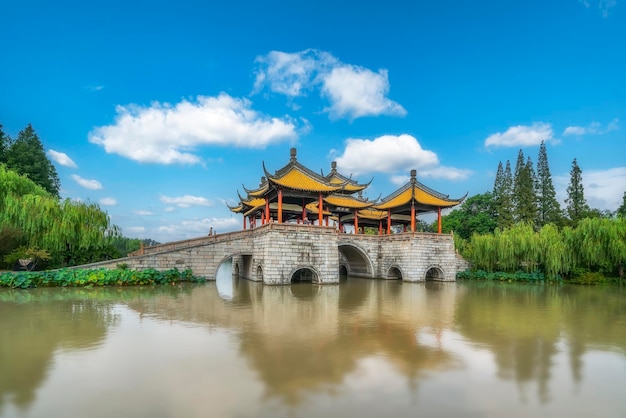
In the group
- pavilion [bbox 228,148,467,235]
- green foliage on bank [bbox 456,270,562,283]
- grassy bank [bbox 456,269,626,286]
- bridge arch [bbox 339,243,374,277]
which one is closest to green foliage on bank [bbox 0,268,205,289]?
pavilion [bbox 228,148,467,235]

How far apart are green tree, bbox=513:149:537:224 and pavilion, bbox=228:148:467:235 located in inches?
498

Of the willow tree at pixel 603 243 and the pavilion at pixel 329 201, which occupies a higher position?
the pavilion at pixel 329 201

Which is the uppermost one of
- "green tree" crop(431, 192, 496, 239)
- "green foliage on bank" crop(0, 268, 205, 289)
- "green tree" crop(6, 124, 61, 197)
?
"green tree" crop(6, 124, 61, 197)

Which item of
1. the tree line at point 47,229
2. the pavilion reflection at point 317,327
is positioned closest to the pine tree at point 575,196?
the pavilion reflection at point 317,327

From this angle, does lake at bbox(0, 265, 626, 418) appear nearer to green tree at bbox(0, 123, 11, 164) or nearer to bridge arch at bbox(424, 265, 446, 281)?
bridge arch at bbox(424, 265, 446, 281)

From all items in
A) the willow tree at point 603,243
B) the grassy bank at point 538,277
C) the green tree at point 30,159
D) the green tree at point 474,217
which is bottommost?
the grassy bank at point 538,277

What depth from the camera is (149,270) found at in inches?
636

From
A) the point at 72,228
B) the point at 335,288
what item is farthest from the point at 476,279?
the point at 72,228

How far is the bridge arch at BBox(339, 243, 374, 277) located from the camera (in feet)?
72.7

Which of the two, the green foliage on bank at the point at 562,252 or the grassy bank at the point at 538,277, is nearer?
the green foliage on bank at the point at 562,252

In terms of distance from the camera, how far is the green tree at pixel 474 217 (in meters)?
33.3

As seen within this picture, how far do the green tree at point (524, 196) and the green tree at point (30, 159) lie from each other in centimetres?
3783

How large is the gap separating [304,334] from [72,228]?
45.4 ft

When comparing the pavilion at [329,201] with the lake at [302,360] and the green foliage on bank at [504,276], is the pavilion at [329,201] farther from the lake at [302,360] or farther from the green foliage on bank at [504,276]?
the lake at [302,360]
